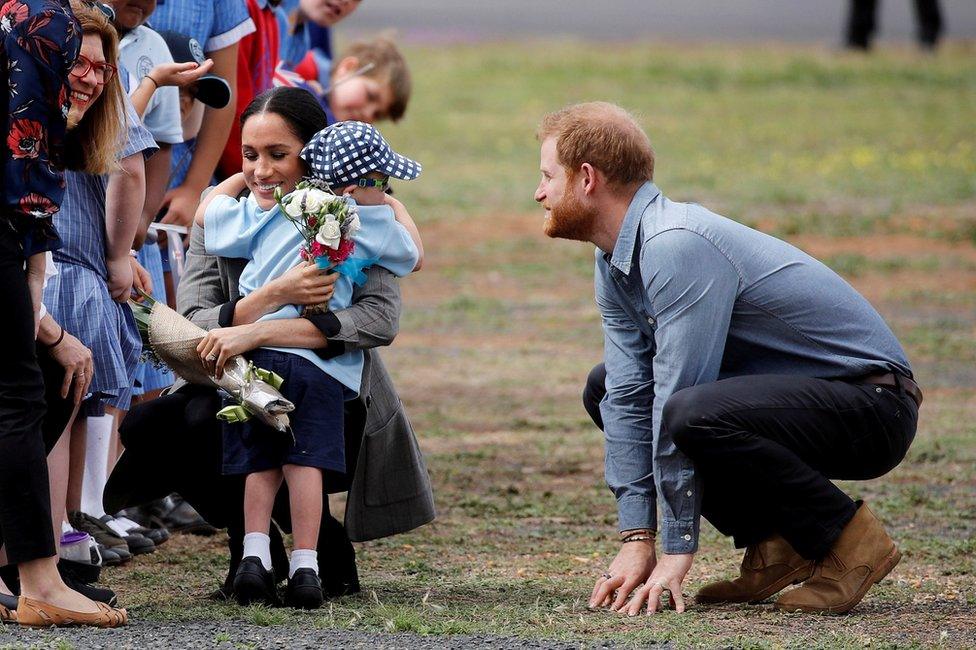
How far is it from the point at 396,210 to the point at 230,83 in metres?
1.65

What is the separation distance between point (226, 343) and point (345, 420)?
434mm

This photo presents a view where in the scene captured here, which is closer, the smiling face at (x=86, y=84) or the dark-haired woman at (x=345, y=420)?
the smiling face at (x=86, y=84)

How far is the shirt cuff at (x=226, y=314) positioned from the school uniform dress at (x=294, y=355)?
3.2 inches

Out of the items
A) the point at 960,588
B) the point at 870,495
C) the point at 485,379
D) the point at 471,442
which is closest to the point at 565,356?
the point at 485,379

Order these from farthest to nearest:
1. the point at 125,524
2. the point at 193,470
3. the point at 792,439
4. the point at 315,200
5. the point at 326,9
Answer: the point at 326,9
the point at 125,524
the point at 193,470
the point at 792,439
the point at 315,200

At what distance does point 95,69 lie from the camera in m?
3.88

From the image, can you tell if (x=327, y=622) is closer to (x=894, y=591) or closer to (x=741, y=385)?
(x=741, y=385)

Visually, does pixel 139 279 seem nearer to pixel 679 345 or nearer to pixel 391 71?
pixel 679 345

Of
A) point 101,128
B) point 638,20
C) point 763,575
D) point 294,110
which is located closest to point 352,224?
point 294,110

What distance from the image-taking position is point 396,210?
4363 millimetres

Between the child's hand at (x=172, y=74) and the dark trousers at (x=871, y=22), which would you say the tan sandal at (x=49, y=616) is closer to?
the child's hand at (x=172, y=74)

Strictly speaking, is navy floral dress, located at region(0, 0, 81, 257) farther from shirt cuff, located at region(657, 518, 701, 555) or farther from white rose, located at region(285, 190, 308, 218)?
shirt cuff, located at region(657, 518, 701, 555)

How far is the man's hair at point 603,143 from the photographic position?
4.12 metres

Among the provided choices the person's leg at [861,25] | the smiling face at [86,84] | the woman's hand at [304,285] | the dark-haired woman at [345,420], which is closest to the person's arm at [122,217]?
the dark-haired woman at [345,420]
